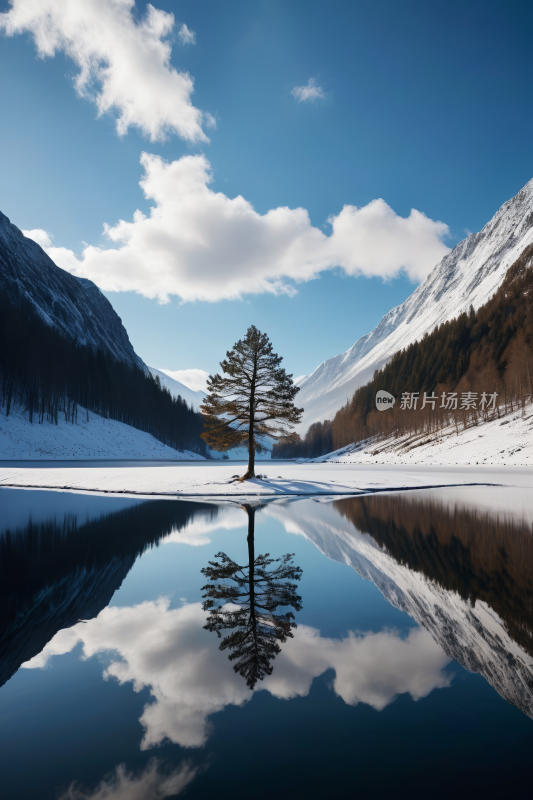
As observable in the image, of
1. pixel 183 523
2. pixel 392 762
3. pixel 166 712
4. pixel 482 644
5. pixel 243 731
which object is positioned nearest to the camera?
pixel 392 762

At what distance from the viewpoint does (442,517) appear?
14492 millimetres

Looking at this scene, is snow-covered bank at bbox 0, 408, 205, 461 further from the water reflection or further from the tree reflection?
the water reflection

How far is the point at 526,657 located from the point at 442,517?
10.4 metres

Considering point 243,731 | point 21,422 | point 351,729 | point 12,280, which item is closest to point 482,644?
point 351,729

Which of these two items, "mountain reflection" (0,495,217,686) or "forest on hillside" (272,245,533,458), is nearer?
"mountain reflection" (0,495,217,686)

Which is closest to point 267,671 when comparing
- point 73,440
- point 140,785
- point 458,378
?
point 140,785

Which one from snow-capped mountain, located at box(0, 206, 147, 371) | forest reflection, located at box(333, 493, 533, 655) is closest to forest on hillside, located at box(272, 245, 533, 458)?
forest reflection, located at box(333, 493, 533, 655)

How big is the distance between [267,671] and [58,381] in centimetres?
8321

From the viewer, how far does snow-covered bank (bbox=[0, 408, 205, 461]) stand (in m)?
60.0

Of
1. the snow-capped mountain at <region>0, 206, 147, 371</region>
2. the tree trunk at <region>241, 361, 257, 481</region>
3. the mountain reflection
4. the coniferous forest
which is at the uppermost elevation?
the snow-capped mountain at <region>0, 206, 147, 371</region>

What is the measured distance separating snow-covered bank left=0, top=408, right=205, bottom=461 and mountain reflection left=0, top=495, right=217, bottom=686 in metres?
53.3

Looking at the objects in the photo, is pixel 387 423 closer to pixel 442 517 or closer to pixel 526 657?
pixel 442 517

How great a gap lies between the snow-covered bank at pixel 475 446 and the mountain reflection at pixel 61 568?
172 ft

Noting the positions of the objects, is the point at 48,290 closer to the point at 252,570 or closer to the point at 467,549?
the point at 252,570
